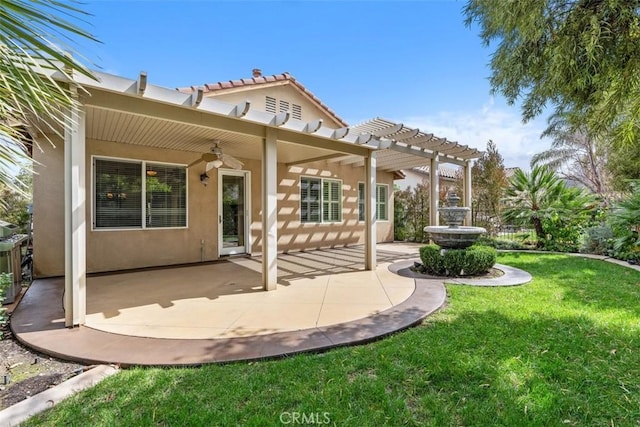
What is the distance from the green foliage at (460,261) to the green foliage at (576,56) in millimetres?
3167

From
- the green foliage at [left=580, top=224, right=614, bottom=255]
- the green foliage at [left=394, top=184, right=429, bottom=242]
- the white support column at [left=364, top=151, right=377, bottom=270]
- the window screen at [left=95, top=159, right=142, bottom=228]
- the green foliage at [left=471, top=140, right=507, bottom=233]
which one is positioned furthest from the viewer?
the green foliage at [left=394, top=184, right=429, bottom=242]

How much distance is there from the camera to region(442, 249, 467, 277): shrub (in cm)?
654

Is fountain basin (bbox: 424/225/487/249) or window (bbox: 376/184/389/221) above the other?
window (bbox: 376/184/389/221)

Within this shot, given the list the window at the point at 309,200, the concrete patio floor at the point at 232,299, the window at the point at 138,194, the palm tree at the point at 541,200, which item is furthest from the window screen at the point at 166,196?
the palm tree at the point at 541,200

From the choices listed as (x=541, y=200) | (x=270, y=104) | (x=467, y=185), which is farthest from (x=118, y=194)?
(x=541, y=200)

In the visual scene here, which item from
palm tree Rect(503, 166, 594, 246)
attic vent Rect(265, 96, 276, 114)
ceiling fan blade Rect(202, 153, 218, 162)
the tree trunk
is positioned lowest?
the tree trunk

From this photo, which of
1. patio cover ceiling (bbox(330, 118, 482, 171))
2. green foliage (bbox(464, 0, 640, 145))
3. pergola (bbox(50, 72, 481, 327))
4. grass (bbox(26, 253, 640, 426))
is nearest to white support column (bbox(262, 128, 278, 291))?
pergola (bbox(50, 72, 481, 327))

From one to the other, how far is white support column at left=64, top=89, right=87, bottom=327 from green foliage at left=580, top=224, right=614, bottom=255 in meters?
12.0

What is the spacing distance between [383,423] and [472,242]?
18.4ft

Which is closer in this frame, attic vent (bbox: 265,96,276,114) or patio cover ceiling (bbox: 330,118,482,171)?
patio cover ceiling (bbox: 330,118,482,171)

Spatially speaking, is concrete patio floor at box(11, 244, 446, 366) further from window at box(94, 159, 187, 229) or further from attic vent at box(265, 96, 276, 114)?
attic vent at box(265, 96, 276, 114)

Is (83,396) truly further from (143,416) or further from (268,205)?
(268,205)

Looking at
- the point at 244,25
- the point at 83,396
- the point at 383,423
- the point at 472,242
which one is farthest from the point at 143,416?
the point at 244,25

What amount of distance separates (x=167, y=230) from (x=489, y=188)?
11755 millimetres
